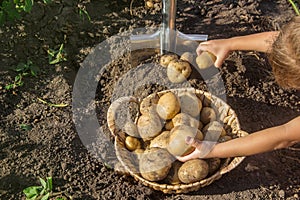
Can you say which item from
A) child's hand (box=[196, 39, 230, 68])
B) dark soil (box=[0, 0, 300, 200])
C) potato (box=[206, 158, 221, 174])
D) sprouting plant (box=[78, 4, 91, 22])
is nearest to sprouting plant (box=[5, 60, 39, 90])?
dark soil (box=[0, 0, 300, 200])

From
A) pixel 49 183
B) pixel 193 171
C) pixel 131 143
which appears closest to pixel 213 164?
pixel 193 171

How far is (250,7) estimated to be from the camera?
2533mm

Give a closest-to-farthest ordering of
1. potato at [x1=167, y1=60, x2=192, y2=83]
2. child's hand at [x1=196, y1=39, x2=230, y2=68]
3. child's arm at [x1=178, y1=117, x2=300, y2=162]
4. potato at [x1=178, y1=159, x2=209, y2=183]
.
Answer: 1. child's arm at [x1=178, y1=117, x2=300, y2=162]
2. potato at [x1=178, y1=159, x2=209, y2=183]
3. child's hand at [x1=196, y1=39, x2=230, y2=68]
4. potato at [x1=167, y1=60, x2=192, y2=83]

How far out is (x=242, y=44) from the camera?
1967 mm

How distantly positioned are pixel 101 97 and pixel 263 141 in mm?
798

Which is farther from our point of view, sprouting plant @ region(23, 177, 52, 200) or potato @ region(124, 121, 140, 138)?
potato @ region(124, 121, 140, 138)

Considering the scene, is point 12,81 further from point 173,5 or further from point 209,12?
point 209,12

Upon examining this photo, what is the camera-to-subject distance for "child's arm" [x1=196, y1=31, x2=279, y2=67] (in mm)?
1933

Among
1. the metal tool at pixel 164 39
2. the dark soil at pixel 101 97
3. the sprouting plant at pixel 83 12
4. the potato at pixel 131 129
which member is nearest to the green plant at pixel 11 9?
the dark soil at pixel 101 97

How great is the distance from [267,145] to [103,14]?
1152 mm

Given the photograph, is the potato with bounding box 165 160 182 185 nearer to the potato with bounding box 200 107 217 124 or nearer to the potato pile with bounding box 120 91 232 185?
the potato pile with bounding box 120 91 232 185

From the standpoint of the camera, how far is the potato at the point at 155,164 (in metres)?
1.78

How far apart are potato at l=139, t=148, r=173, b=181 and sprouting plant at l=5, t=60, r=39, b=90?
2.32 feet

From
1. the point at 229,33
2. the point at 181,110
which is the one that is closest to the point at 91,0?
the point at 229,33
